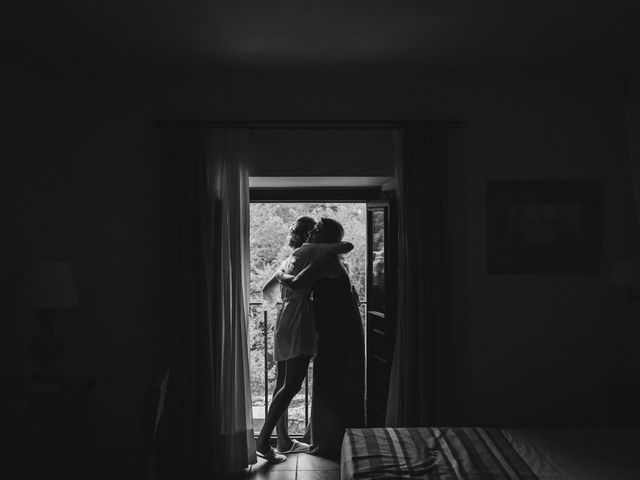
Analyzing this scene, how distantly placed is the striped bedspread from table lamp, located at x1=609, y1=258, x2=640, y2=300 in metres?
1.25

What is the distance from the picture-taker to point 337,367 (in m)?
3.32

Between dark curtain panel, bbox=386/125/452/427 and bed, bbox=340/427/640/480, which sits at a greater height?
dark curtain panel, bbox=386/125/452/427

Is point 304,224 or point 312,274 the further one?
point 304,224

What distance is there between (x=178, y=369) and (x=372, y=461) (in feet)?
4.78

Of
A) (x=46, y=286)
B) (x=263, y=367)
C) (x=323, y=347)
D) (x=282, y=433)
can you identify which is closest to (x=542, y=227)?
(x=323, y=347)

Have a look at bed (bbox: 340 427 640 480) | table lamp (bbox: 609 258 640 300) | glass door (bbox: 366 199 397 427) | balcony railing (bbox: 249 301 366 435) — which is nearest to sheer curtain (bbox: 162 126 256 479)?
balcony railing (bbox: 249 301 366 435)

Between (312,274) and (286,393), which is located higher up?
(312,274)

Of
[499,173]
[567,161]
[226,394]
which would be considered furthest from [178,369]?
[567,161]

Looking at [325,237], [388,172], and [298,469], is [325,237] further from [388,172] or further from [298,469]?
[298,469]

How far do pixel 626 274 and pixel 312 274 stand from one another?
186 centimetres

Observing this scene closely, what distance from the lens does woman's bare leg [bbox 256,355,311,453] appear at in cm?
333

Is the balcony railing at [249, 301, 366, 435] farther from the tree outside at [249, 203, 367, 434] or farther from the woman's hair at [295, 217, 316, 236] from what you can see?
the woman's hair at [295, 217, 316, 236]

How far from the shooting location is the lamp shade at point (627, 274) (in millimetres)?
2901

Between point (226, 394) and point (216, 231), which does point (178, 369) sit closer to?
point (226, 394)
